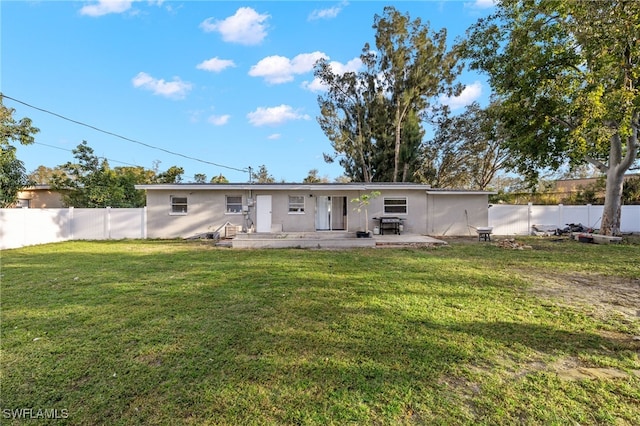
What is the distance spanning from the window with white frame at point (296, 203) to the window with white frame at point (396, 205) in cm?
410

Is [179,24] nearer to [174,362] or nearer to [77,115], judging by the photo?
[77,115]

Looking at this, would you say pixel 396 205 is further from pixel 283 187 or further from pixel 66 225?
pixel 66 225

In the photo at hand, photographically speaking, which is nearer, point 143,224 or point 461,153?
point 143,224

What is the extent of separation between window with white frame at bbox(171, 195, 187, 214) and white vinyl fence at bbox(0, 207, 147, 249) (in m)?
1.32

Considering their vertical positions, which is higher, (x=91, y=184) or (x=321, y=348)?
(x=91, y=184)

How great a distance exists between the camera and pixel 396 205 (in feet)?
47.6

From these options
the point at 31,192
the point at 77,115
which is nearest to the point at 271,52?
the point at 77,115

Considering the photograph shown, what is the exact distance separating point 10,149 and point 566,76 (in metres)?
23.4

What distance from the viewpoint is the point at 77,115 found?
14.3 metres

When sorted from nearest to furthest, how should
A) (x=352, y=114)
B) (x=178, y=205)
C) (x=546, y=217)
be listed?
1. (x=178, y=205)
2. (x=546, y=217)
3. (x=352, y=114)

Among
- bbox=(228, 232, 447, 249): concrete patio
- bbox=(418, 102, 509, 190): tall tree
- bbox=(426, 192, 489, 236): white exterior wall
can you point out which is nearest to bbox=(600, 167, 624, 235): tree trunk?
bbox=(426, 192, 489, 236): white exterior wall

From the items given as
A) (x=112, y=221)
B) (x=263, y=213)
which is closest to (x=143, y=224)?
(x=112, y=221)

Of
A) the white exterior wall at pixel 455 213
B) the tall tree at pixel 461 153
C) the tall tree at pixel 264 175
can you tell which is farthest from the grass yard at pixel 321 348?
the tall tree at pixel 264 175

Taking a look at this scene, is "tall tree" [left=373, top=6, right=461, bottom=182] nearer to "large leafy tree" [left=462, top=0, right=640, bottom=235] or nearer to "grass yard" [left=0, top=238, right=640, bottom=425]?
"large leafy tree" [left=462, top=0, right=640, bottom=235]
